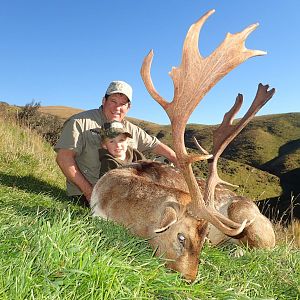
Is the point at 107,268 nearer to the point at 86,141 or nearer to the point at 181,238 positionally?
the point at 181,238

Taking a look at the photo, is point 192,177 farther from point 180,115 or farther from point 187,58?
point 187,58

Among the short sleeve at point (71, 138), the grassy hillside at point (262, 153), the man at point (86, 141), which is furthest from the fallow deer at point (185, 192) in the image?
the grassy hillside at point (262, 153)

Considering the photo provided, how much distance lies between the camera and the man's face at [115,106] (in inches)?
324

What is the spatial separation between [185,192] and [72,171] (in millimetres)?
3067

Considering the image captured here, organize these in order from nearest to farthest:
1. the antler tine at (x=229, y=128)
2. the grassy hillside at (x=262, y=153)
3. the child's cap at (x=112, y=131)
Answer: the antler tine at (x=229, y=128) < the child's cap at (x=112, y=131) < the grassy hillside at (x=262, y=153)

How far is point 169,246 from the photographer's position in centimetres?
459

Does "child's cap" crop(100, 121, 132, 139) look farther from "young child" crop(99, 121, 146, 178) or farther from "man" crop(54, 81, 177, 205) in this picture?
"man" crop(54, 81, 177, 205)

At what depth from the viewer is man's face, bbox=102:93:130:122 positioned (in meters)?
8.24

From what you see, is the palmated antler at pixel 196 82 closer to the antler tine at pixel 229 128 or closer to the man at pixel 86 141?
the antler tine at pixel 229 128

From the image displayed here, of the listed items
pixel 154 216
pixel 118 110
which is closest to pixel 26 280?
pixel 154 216

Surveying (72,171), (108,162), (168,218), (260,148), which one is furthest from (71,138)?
(260,148)

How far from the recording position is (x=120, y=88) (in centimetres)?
809

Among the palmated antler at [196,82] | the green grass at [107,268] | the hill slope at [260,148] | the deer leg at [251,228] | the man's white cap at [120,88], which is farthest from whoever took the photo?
the hill slope at [260,148]

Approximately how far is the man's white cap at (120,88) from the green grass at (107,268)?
9.71ft
